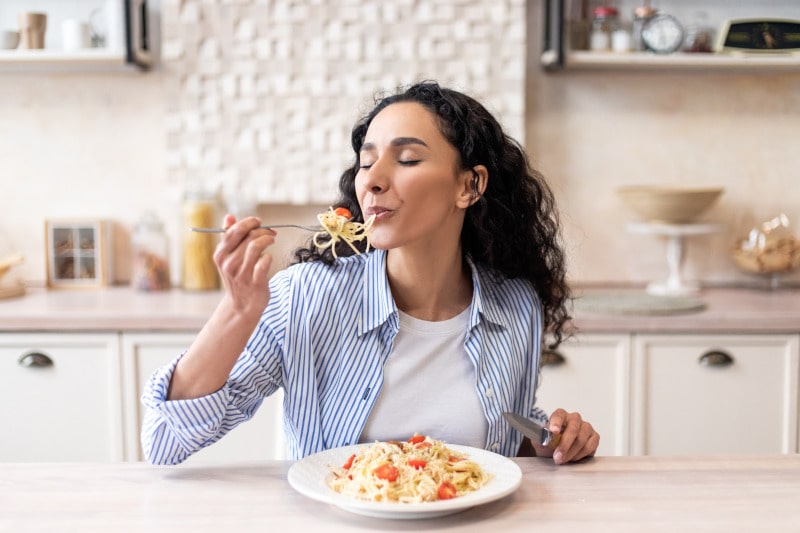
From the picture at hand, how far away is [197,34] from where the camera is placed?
2.81m

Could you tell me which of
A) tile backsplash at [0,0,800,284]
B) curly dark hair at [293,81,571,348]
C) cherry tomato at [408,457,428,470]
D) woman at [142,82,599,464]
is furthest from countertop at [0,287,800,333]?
cherry tomato at [408,457,428,470]

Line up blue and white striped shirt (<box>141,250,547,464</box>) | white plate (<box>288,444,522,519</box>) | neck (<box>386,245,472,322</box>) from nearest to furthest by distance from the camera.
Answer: white plate (<box>288,444,522,519</box>) < blue and white striped shirt (<box>141,250,547,464</box>) < neck (<box>386,245,472,322</box>)

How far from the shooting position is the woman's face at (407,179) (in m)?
1.43

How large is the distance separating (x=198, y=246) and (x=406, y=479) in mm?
1850

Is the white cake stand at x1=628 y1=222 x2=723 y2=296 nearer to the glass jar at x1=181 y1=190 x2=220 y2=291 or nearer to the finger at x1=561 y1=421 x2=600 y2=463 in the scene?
the glass jar at x1=181 y1=190 x2=220 y2=291

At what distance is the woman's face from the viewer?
1.43 meters

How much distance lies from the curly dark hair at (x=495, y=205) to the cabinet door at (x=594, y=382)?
0.73 metres

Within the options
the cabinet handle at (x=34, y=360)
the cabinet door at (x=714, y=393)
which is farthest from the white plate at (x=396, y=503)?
the cabinet handle at (x=34, y=360)

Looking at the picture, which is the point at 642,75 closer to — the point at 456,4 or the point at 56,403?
the point at 456,4

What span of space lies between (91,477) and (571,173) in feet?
7.10

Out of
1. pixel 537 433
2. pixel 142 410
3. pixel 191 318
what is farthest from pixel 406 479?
pixel 142 410

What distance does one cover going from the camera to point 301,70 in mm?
2834

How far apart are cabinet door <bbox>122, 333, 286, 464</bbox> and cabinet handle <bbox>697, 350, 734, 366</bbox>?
1240 mm

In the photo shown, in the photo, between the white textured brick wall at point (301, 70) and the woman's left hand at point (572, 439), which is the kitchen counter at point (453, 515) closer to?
→ the woman's left hand at point (572, 439)
